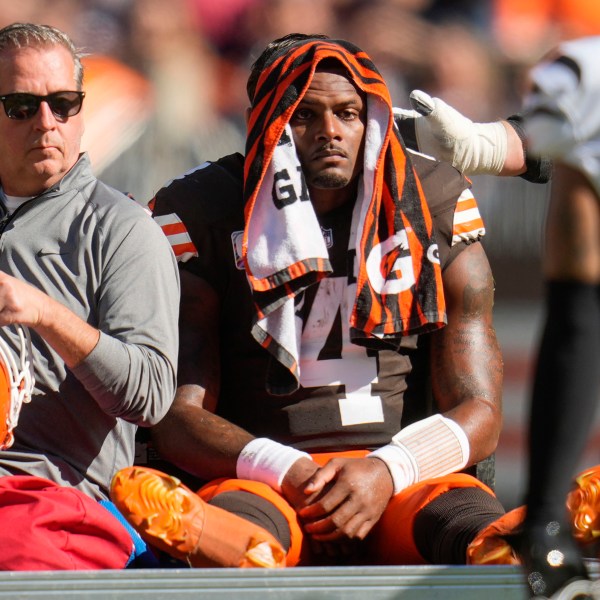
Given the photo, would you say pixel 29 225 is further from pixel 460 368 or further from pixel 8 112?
pixel 460 368

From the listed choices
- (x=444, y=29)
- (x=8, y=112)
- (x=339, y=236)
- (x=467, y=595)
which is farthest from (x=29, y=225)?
(x=444, y=29)

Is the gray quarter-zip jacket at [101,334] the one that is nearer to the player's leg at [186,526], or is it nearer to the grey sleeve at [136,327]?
the grey sleeve at [136,327]

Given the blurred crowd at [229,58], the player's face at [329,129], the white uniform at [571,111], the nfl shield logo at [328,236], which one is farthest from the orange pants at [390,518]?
the blurred crowd at [229,58]

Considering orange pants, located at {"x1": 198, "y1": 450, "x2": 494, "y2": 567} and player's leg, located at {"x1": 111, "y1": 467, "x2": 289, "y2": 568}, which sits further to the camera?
orange pants, located at {"x1": 198, "y1": 450, "x2": 494, "y2": 567}

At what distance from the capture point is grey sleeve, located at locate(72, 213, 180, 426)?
2.79 metres

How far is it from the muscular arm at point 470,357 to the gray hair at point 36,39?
99 cm

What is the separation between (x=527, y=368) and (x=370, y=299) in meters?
1.25

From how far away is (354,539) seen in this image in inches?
114

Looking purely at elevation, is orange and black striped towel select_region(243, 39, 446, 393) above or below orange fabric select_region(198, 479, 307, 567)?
above

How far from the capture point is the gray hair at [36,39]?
122 inches

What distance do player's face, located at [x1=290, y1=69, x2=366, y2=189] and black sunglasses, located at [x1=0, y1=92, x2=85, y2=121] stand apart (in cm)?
54

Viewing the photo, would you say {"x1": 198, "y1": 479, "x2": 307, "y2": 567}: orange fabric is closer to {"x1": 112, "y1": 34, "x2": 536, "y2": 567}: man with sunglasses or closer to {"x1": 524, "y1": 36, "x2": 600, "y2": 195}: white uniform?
{"x1": 112, "y1": 34, "x2": 536, "y2": 567}: man with sunglasses

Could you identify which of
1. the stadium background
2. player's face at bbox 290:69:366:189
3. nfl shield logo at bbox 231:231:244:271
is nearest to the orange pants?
nfl shield logo at bbox 231:231:244:271

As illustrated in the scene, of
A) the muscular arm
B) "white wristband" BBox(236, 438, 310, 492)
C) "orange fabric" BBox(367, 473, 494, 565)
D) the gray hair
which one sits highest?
the gray hair
